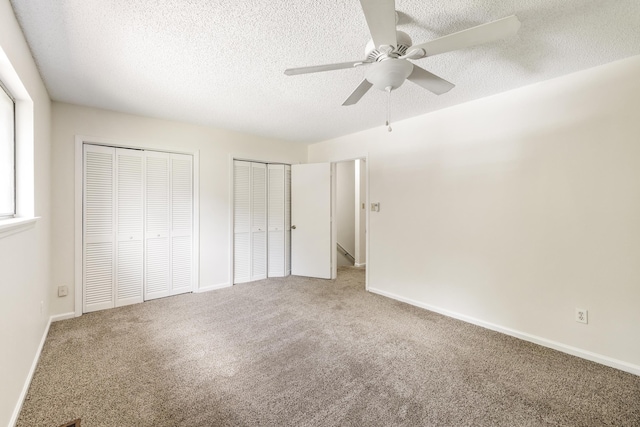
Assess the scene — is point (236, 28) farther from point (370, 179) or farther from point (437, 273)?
point (437, 273)

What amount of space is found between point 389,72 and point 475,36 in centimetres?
44

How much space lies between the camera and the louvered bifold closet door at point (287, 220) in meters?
4.73

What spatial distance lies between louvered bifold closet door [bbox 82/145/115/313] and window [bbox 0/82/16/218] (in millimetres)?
1148

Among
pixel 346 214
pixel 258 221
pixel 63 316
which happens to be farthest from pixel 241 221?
pixel 346 214

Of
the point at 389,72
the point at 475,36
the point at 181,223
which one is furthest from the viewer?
the point at 181,223

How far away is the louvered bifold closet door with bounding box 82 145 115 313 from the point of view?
3.04 meters

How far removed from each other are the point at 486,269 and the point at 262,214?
10.8ft

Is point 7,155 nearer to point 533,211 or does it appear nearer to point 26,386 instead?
point 26,386

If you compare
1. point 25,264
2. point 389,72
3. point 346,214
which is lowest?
point 25,264

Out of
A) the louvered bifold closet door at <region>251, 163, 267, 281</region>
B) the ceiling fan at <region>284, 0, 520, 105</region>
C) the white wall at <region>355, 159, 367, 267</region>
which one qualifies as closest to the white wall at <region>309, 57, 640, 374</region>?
the ceiling fan at <region>284, 0, 520, 105</region>

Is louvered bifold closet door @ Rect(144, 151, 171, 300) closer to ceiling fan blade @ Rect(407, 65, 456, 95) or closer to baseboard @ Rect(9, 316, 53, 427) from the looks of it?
baseboard @ Rect(9, 316, 53, 427)

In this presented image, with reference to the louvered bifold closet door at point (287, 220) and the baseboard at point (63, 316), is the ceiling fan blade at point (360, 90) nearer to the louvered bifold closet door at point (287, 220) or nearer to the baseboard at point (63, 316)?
the louvered bifold closet door at point (287, 220)

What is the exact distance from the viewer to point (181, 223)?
12.1 ft

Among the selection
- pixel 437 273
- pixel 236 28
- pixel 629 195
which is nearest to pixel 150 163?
pixel 236 28
